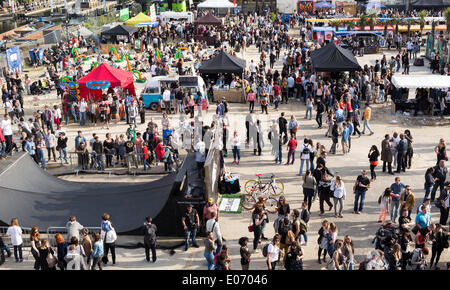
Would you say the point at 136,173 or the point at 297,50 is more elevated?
the point at 297,50

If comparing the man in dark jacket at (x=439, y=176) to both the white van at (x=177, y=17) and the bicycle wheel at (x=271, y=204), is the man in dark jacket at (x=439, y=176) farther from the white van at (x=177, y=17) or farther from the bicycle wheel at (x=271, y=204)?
the white van at (x=177, y=17)

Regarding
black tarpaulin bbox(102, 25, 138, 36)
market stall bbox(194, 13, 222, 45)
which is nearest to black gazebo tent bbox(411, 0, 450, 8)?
market stall bbox(194, 13, 222, 45)

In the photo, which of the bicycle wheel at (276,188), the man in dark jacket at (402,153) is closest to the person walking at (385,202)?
the bicycle wheel at (276,188)

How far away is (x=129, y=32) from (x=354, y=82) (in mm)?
20421

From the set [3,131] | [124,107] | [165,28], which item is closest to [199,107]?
[124,107]

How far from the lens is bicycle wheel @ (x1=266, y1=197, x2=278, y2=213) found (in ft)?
43.3

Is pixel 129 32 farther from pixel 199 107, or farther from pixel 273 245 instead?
pixel 273 245

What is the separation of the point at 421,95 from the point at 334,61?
166 inches

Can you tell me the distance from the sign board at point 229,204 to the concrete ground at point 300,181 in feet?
0.76

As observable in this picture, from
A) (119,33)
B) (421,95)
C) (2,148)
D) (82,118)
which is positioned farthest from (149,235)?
(119,33)

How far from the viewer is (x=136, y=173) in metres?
15.9

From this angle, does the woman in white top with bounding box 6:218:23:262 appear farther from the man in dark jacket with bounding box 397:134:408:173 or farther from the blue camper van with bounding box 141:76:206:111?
the blue camper van with bounding box 141:76:206:111

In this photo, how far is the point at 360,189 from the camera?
40.7 feet

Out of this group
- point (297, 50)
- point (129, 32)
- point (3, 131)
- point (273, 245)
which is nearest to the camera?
point (273, 245)
